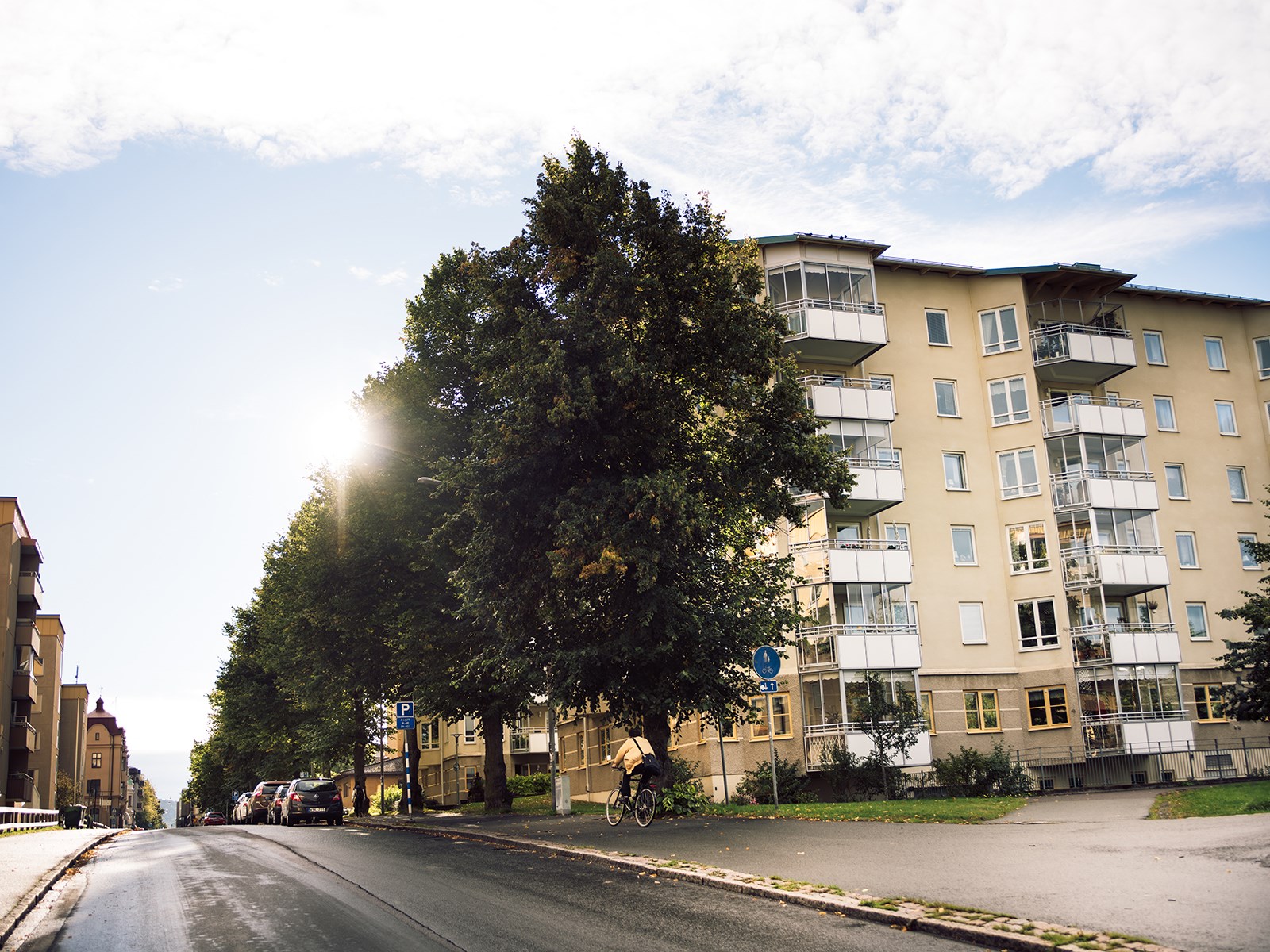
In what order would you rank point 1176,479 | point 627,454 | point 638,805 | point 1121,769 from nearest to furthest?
1. point 638,805
2. point 627,454
3. point 1121,769
4. point 1176,479

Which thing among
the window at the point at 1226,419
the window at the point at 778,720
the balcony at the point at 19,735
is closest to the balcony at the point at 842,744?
the window at the point at 778,720

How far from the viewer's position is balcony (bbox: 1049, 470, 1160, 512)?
4281cm

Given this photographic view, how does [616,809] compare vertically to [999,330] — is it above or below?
below

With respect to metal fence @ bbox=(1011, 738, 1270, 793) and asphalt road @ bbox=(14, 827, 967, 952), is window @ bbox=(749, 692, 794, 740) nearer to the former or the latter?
metal fence @ bbox=(1011, 738, 1270, 793)

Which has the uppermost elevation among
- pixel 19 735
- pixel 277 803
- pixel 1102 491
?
pixel 1102 491

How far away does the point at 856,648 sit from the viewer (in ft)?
125

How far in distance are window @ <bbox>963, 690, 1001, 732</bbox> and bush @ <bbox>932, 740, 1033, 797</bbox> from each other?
694cm

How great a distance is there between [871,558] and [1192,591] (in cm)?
1510

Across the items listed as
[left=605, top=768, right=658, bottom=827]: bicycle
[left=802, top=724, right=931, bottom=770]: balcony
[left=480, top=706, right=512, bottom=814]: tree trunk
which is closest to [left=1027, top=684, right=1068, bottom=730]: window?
[left=802, top=724, right=931, bottom=770]: balcony

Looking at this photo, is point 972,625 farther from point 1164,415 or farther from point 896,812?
point 896,812

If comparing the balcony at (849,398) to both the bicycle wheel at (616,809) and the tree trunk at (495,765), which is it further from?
the bicycle wheel at (616,809)

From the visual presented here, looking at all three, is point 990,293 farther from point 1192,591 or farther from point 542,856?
point 542,856

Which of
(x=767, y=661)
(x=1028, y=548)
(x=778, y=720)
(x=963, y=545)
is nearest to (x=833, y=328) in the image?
(x=963, y=545)

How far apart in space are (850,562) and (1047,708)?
9.39 m
